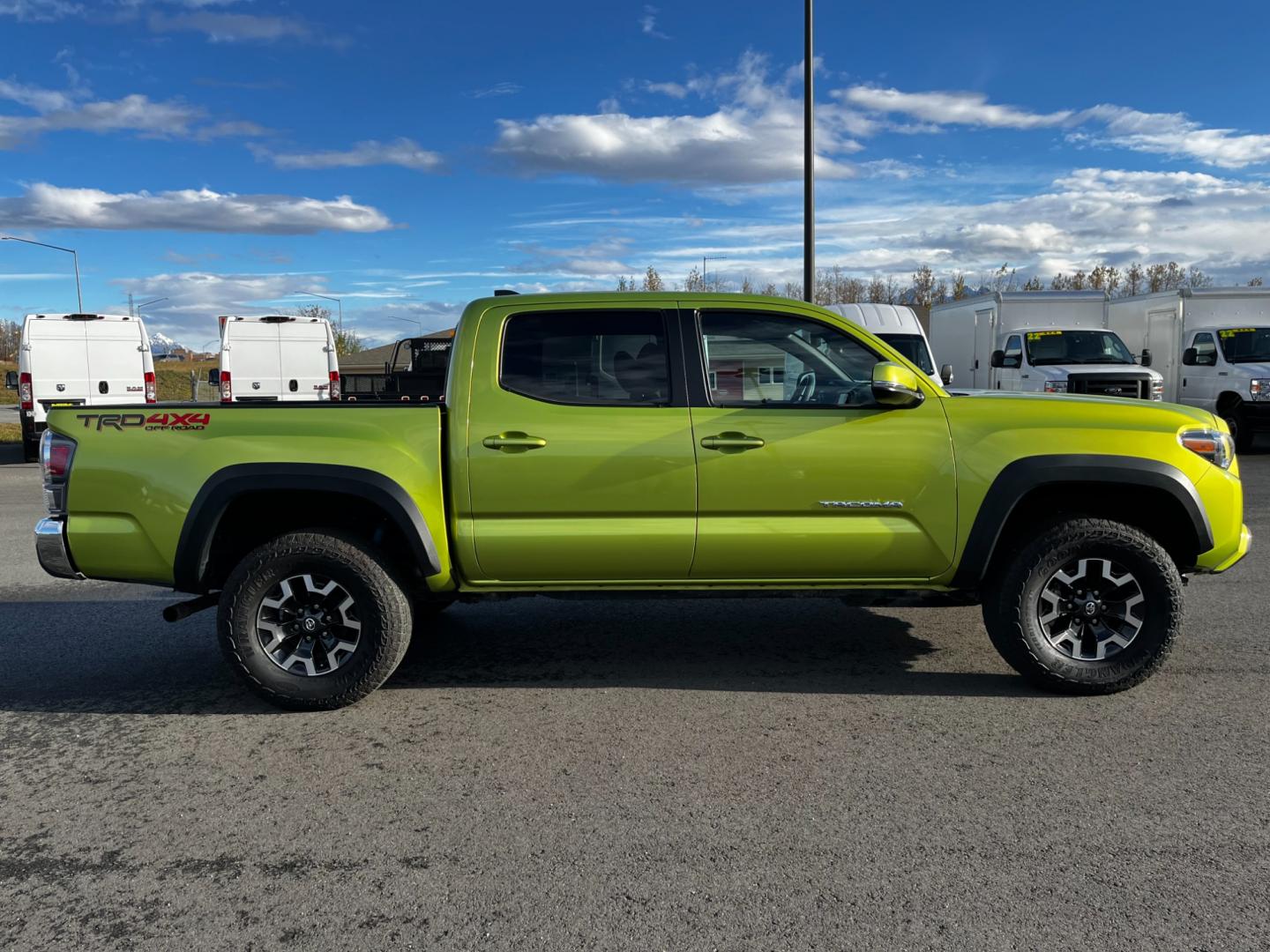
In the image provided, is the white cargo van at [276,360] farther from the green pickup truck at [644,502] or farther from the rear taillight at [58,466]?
the green pickup truck at [644,502]

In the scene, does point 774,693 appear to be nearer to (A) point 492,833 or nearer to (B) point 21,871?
(A) point 492,833

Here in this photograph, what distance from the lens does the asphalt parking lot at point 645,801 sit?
9.24ft

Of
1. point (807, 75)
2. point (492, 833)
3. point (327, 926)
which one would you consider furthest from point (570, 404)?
point (807, 75)

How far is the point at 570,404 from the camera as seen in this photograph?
15.0ft

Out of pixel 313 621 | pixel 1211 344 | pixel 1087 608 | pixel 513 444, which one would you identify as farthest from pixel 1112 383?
pixel 313 621

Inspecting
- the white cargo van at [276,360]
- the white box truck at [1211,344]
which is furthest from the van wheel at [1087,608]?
the white cargo van at [276,360]

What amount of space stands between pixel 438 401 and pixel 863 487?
79.5 inches

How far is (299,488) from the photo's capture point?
4.41 metres

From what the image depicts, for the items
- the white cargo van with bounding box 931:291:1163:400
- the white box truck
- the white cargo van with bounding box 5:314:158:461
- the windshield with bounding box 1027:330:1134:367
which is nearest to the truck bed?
the white cargo van with bounding box 931:291:1163:400

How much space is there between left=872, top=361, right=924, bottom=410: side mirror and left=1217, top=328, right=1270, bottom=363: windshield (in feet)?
49.6

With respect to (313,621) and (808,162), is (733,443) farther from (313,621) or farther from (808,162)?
(808,162)

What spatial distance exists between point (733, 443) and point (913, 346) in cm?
1045

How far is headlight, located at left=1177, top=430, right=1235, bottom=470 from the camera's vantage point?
4539 mm

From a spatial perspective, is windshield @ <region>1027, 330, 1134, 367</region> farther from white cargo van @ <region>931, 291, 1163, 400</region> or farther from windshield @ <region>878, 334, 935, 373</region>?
windshield @ <region>878, 334, 935, 373</region>
